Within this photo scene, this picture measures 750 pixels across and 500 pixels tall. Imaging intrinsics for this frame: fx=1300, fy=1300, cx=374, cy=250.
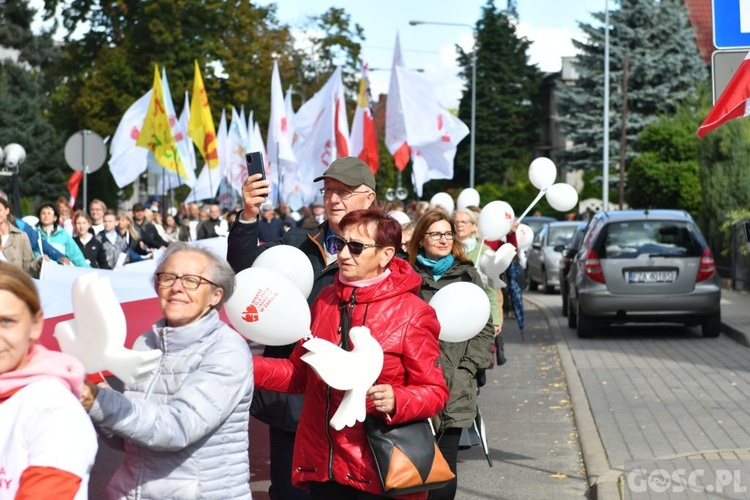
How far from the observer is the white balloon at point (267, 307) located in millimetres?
4438

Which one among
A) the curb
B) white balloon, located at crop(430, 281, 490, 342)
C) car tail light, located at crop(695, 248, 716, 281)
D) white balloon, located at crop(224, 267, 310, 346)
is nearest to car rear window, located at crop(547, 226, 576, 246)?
car tail light, located at crop(695, 248, 716, 281)

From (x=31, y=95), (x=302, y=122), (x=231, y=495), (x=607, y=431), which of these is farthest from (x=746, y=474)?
(x=31, y=95)

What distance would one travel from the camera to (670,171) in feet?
130

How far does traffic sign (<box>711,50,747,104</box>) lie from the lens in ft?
23.2

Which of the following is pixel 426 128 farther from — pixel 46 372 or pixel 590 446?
pixel 46 372

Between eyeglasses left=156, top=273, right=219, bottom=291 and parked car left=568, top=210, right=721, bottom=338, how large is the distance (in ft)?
42.7

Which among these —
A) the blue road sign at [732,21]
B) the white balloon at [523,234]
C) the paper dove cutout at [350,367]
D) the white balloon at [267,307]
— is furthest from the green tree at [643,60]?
the paper dove cutout at [350,367]

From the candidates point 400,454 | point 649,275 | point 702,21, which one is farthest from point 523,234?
point 400,454

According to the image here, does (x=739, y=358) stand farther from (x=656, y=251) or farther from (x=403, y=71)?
(x=403, y=71)

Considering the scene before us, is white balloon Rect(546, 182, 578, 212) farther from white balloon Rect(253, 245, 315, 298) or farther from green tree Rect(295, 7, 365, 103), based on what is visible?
green tree Rect(295, 7, 365, 103)

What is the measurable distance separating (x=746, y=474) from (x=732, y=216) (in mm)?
16349

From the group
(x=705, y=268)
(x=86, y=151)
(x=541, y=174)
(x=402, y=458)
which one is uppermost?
(x=86, y=151)

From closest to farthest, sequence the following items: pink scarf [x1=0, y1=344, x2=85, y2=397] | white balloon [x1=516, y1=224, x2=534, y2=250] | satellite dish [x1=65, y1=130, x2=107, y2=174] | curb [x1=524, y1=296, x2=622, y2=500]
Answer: pink scarf [x1=0, y1=344, x2=85, y2=397], curb [x1=524, y1=296, x2=622, y2=500], white balloon [x1=516, y1=224, x2=534, y2=250], satellite dish [x1=65, y1=130, x2=107, y2=174]

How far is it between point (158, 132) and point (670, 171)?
20.9 metres
